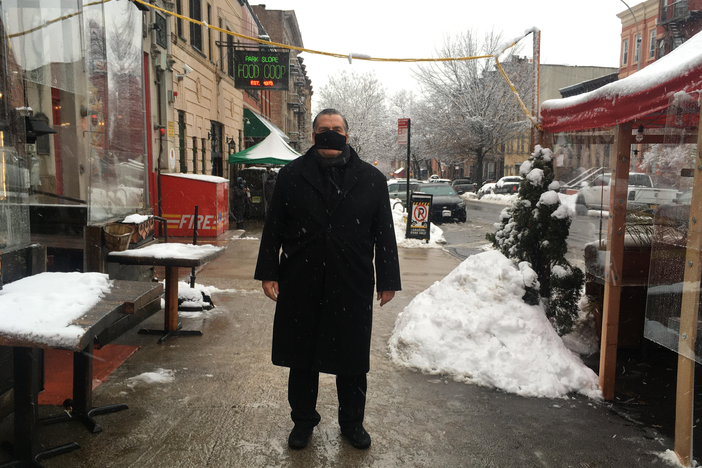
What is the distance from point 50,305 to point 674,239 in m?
3.60

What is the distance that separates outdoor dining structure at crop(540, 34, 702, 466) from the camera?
314cm

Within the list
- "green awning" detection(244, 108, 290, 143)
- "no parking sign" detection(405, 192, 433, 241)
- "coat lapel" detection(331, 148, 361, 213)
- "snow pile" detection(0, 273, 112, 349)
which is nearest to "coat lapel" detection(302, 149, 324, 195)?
"coat lapel" detection(331, 148, 361, 213)

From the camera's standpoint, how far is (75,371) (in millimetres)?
3535

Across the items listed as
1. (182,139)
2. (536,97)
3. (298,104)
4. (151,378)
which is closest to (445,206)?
(182,139)

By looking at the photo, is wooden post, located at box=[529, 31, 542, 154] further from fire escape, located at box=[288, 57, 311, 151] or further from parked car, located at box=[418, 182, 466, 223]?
fire escape, located at box=[288, 57, 311, 151]

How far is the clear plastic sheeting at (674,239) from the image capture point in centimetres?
325

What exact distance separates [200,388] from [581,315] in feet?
12.4

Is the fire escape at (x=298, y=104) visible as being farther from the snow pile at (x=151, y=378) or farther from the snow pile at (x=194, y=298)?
the snow pile at (x=151, y=378)

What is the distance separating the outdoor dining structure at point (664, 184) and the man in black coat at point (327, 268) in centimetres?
167

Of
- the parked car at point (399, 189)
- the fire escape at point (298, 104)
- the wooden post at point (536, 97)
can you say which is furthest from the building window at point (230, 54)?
the fire escape at point (298, 104)

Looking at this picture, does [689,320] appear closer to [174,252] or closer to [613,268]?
[613,268]

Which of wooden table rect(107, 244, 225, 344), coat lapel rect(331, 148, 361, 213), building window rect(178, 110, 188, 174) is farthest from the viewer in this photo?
building window rect(178, 110, 188, 174)

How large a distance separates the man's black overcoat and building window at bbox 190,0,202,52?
49.1 ft

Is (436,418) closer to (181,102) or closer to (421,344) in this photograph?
(421,344)
